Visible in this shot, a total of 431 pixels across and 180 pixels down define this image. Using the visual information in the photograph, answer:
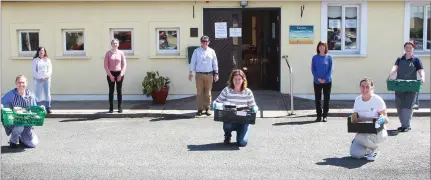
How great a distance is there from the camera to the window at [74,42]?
15.1 meters

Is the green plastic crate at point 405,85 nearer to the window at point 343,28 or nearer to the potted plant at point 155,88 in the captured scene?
the window at point 343,28

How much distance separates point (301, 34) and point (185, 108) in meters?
3.63

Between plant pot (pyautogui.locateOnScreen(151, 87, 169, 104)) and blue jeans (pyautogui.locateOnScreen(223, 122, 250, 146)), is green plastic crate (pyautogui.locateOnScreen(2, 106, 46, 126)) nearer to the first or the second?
blue jeans (pyautogui.locateOnScreen(223, 122, 250, 146))

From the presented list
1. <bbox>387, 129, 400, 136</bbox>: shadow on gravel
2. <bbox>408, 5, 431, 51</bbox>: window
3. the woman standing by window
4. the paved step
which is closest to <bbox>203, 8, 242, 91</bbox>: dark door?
the paved step

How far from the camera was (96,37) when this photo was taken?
15.0 m

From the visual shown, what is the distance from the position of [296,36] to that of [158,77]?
12.1 feet

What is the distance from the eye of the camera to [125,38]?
1512 centimetres

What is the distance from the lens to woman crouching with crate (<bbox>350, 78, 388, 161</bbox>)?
8.41 meters

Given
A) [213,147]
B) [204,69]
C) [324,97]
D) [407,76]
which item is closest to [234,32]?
[204,69]

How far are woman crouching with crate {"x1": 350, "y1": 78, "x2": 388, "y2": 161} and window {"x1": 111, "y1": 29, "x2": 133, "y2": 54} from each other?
7950mm

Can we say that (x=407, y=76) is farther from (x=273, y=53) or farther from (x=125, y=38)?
(x=125, y=38)

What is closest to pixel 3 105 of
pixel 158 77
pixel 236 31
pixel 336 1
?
pixel 158 77

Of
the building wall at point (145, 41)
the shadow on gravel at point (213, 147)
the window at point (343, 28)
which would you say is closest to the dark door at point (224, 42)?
the building wall at point (145, 41)

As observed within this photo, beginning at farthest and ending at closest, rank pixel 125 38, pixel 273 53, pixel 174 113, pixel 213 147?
pixel 273 53
pixel 125 38
pixel 174 113
pixel 213 147
